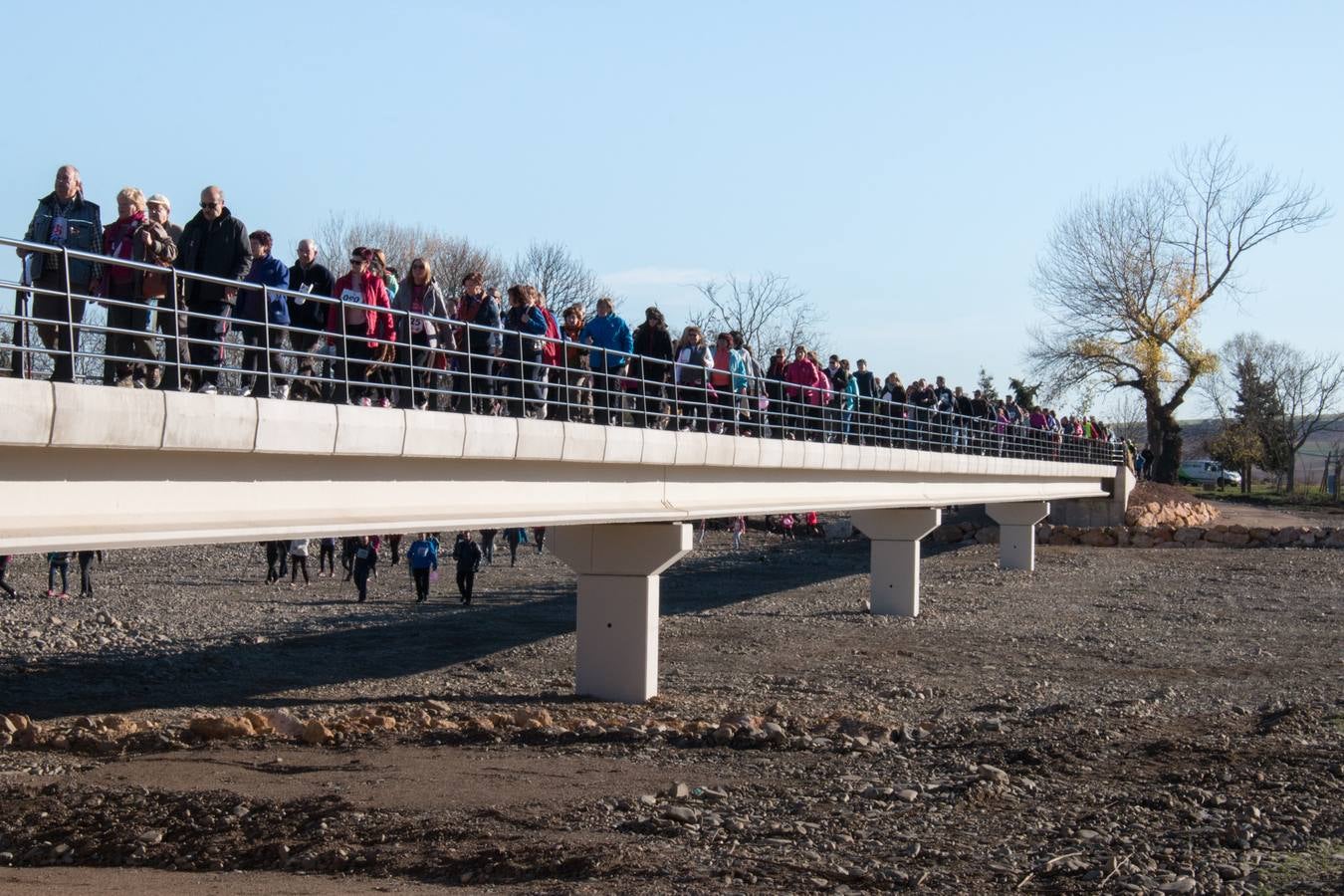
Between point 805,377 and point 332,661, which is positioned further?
point 805,377

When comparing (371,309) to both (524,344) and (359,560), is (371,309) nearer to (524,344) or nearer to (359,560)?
(524,344)

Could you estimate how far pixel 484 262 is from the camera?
69938 mm

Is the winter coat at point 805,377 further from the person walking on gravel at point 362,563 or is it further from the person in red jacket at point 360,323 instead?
the person in red jacket at point 360,323

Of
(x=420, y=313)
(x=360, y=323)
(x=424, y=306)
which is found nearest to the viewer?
(x=360, y=323)

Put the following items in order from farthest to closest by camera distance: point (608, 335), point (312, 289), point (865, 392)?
point (865, 392) < point (608, 335) < point (312, 289)

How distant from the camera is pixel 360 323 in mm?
13477

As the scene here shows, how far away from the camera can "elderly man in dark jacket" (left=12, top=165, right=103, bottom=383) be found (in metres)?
10.1

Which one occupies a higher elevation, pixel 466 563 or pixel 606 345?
pixel 606 345

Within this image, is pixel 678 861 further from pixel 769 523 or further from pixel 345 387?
pixel 769 523

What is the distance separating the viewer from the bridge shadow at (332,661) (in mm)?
20656

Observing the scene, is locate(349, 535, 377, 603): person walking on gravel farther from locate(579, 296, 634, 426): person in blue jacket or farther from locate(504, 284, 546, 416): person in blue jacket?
locate(504, 284, 546, 416): person in blue jacket

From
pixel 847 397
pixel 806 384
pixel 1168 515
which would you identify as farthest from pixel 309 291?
pixel 1168 515

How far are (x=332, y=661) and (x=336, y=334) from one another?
13383 millimetres

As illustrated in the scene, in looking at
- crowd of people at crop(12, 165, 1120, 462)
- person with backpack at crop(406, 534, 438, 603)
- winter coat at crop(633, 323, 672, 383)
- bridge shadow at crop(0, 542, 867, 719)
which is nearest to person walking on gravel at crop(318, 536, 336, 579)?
bridge shadow at crop(0, 542, 867, 719)
